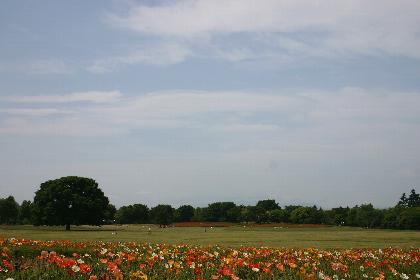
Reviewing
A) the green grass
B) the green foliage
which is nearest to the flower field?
the green grass

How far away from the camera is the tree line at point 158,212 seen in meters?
78.8

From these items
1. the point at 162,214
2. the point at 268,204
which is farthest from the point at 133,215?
the point at 268,204

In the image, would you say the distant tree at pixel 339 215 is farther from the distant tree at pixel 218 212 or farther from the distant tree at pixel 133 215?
the distant tree at pixel 133 215

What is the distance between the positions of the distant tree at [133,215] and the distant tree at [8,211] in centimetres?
2962

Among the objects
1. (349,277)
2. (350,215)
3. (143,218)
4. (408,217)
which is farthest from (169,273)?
(143,218)

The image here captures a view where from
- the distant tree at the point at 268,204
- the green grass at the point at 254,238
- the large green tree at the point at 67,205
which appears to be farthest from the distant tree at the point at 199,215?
the green grass at the point at 254,238

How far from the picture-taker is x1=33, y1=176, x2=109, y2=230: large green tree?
3068 inches

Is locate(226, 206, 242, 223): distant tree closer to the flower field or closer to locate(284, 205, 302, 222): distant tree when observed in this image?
locate(284, 205, 302, 222): distant tree

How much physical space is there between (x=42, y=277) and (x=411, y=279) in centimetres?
715

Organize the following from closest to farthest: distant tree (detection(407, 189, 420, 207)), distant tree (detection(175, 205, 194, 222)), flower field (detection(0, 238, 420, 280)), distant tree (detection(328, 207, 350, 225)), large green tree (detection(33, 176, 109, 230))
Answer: flower field (detection(0, 238, 420, 280)) < large green tree (detection(33, 176, 109, 230)) < distant tree (detection(328, 207, 350, 225)) < distant tree (detection(175, 205, 194, 222)) < distant tree (detection(407, 189, 420, 207))

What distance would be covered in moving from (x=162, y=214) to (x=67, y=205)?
54.9 m

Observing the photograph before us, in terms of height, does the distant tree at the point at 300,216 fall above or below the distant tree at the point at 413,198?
below

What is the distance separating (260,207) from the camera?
15725cm

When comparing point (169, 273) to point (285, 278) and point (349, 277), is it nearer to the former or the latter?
point (285, 278)
